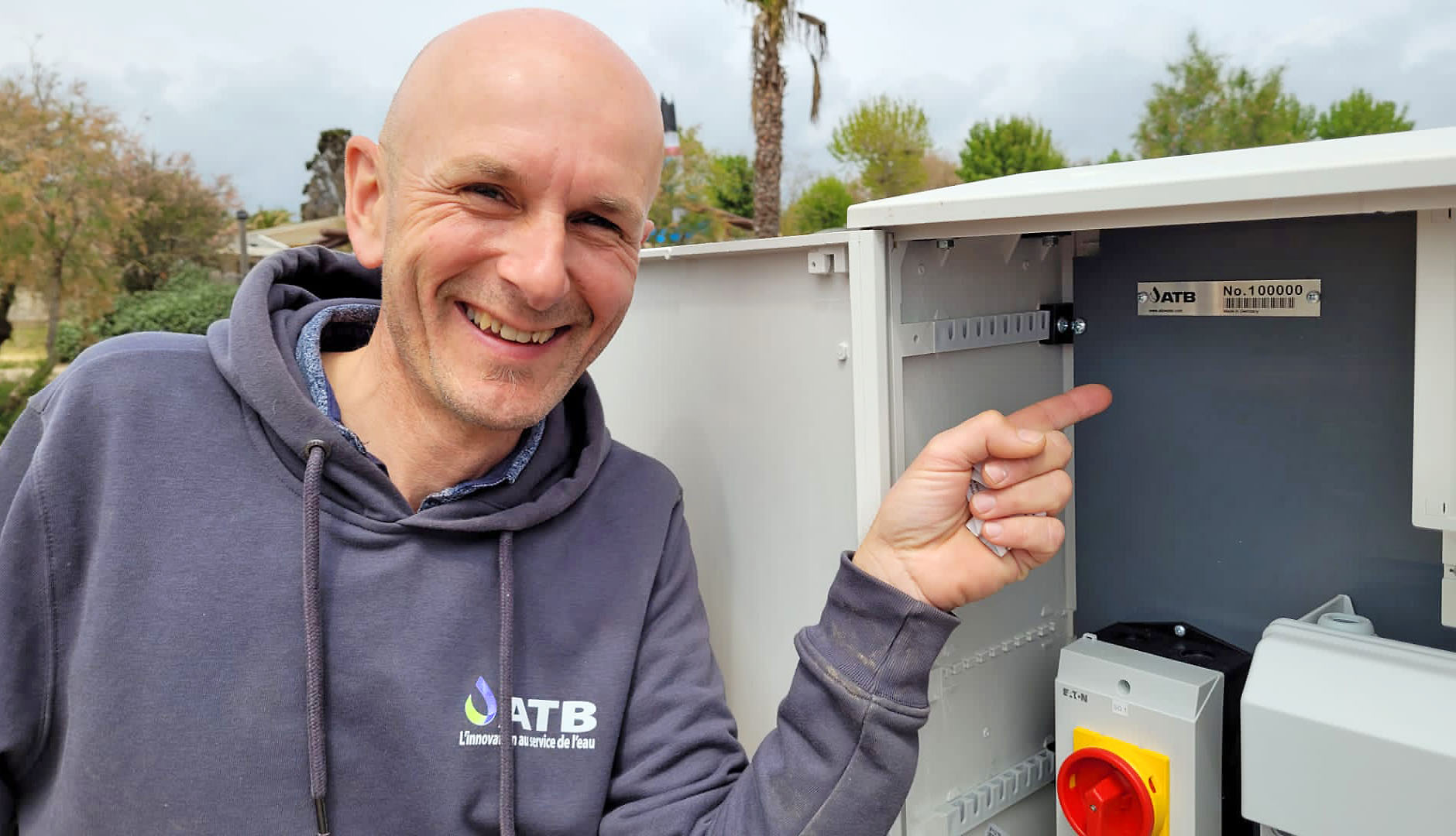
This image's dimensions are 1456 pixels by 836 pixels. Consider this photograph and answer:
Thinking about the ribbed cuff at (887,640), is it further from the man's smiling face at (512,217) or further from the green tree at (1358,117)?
the green tree at (1358,117)

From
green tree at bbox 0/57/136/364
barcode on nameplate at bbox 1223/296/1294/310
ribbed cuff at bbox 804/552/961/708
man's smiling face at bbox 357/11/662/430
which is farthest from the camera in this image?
green tree at bbox 0/57/136/364

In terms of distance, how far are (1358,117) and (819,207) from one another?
13.9 meters

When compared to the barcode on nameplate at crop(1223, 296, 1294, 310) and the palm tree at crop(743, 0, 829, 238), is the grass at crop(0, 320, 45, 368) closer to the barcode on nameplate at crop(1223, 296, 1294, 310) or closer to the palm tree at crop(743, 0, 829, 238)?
the palm tree at crop(743, 0, 829, 238)

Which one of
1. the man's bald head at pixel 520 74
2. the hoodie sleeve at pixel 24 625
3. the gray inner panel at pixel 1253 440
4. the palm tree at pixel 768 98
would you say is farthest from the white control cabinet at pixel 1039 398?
the palm tree at pixel 768 98

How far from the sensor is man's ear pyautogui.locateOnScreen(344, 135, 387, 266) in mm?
1135

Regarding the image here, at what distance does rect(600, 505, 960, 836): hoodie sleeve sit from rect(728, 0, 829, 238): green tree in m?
10.6

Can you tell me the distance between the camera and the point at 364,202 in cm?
115

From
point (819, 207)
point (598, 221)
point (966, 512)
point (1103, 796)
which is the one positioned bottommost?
point (1103, 796)

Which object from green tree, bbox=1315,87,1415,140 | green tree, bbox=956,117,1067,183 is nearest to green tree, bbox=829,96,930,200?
green tree, bbox=956,117,1067,183

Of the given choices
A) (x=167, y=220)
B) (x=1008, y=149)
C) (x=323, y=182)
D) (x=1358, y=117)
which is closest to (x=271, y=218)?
(x=323, y=182)

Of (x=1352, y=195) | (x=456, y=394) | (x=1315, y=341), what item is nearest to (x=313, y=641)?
(x=456, y=394)

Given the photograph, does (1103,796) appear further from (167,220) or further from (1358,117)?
(1358,117)

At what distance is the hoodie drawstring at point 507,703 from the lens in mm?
1029

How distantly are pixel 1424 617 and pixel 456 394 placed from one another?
1.04 metres
